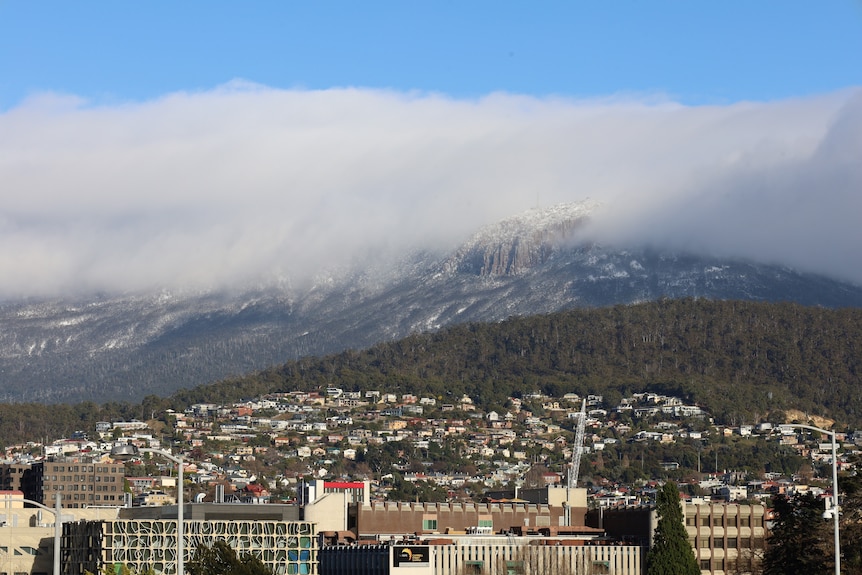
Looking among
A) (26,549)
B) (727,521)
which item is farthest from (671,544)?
(26,549)

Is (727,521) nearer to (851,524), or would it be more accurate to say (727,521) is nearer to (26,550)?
(26,550)

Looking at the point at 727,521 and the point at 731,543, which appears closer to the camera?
Result: the point at 731,543

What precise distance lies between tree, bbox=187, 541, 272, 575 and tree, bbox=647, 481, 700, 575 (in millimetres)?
85357

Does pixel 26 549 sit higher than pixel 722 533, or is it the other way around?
pixel 722 533

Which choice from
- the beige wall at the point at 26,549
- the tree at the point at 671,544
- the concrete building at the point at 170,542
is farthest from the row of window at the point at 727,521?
the beige wall at the point at 26,549

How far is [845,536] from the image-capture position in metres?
116

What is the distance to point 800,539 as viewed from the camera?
127500mm

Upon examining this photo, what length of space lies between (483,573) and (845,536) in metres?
60.6

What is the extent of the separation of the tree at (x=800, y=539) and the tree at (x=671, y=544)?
31112 mm

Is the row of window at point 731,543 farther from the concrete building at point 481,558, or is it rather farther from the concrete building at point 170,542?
the concrete building at point 170,542

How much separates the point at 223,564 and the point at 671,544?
8857 centimetres

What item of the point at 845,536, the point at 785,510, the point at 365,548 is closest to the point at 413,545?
the point at 365,548

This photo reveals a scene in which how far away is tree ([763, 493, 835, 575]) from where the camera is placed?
118750 mm

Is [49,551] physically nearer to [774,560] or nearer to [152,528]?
[152,528]
